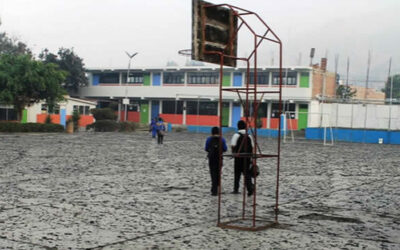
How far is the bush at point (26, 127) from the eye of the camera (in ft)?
139

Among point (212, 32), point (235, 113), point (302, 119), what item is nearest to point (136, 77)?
point (235, 113)

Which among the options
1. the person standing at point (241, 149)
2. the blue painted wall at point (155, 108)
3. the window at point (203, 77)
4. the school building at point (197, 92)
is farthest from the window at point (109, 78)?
the person standing at point (241, 149)

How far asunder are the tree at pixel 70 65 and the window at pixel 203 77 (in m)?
15.2

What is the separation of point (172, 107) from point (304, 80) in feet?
56.3

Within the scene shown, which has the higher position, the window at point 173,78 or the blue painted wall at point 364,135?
the window at point 173,78

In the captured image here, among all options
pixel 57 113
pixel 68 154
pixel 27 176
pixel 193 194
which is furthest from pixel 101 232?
pixel 57 113

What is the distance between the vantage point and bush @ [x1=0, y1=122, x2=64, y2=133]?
139 ft

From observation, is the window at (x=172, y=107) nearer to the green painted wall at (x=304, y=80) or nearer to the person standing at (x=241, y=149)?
the green painted wall at (x=304, y=80)

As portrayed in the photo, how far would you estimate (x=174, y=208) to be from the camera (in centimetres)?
995

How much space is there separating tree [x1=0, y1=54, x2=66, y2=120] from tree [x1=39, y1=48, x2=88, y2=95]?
23.7 meters

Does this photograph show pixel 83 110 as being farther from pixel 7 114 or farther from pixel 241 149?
pixel 241 149

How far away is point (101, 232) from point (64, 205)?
98.5 inches

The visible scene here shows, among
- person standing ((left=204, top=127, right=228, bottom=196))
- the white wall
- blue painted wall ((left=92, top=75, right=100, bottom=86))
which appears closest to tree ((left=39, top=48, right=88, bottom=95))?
blue painted wall ((left=92, top=75, right=100, bottom=86))

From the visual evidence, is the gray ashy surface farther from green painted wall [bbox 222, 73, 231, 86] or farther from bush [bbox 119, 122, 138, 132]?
green painted wall [bbox 222, 73, 231, 86]
